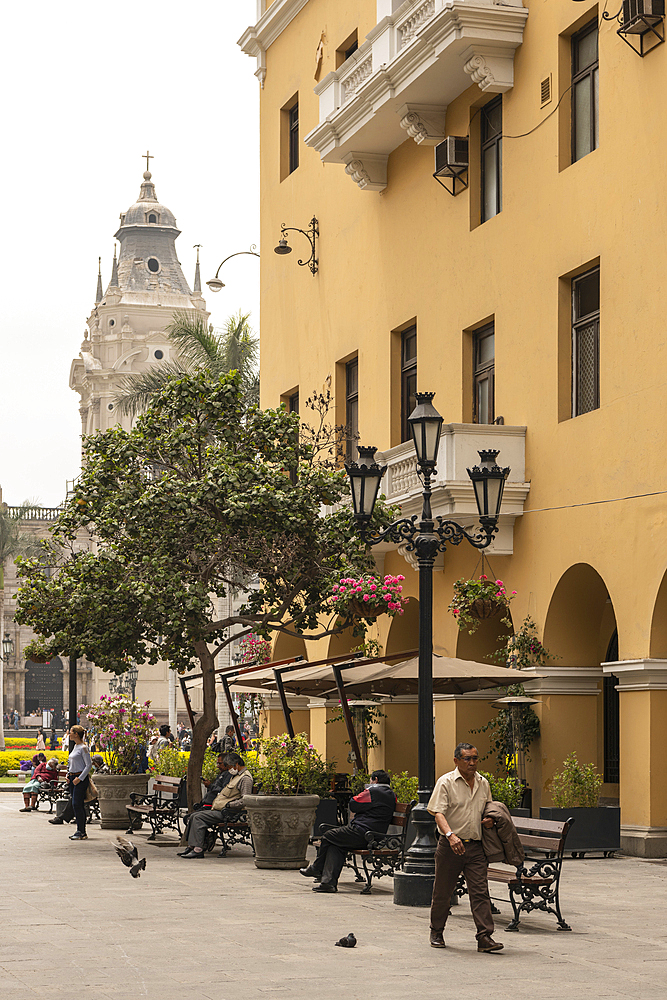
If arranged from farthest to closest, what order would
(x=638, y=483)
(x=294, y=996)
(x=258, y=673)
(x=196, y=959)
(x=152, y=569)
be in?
(x=258, y=673) → (x=152, y=569) → (x=638, y=483) → (x=196, y=959) → (x=294, y=996)

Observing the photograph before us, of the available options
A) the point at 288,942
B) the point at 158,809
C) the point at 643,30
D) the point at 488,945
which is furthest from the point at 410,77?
the point at 488,945

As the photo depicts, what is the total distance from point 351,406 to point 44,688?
7498cm

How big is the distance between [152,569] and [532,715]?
550 centimetres

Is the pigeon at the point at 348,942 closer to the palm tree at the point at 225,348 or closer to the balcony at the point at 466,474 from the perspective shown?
the balcony at the point at 466,474

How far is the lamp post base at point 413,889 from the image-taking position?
13.1 meters

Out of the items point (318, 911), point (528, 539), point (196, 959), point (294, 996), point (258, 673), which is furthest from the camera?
point (258, 673)

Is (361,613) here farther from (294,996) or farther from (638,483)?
(294,996)

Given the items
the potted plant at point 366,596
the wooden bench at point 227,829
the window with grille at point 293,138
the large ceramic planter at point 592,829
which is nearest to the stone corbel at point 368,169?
the window with grille at point 293,138

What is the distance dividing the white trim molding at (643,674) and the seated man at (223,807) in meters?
4.83

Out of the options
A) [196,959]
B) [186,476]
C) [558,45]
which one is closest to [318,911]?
[196,959]

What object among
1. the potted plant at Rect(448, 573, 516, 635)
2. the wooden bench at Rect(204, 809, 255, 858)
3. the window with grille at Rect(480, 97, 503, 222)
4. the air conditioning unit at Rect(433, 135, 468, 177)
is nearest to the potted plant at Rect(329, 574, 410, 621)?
the potted plant at Rect(448, 573, 516, 635)

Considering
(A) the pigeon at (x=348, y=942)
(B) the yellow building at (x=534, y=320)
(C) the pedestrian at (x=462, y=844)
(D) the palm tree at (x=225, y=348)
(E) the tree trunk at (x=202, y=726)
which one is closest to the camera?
(A) the pigeon at (x=348, y=942)

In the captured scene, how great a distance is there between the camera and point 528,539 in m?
20.3

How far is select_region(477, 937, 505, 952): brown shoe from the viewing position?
1066cm
